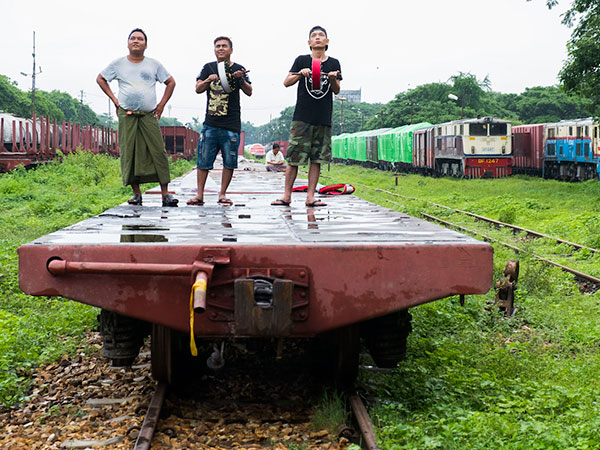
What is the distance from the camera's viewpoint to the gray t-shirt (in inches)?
217

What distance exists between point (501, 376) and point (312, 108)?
2.28 metres

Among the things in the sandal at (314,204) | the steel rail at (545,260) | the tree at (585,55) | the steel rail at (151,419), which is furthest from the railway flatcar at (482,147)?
the steel rail at (151,419)

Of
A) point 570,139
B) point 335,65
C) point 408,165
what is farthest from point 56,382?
point 408,165

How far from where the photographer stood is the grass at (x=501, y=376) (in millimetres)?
3357

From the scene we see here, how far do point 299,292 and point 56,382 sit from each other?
80.4 inches

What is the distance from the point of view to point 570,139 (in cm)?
2462

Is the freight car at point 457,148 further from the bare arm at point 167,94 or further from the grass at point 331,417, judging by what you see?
the grass at point 331,417

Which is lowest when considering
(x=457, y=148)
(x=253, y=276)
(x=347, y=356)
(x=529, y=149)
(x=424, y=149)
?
(x=347, y=356)

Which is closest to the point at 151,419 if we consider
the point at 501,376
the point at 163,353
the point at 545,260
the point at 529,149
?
the point at 163,353

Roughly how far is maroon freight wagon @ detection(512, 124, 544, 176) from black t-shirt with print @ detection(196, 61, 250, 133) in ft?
80.2

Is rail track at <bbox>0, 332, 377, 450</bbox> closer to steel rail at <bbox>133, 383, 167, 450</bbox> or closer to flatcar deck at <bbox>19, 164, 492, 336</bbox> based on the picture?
steel rail at <bbox>133, 383, 167, 450</bbox>

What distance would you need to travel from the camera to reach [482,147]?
2589 cm

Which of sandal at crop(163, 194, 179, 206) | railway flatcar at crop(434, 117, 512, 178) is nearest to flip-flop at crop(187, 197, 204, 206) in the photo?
sandal at crop(163, 194, 179, 206)

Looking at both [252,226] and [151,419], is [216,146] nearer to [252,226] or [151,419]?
[252,226]
